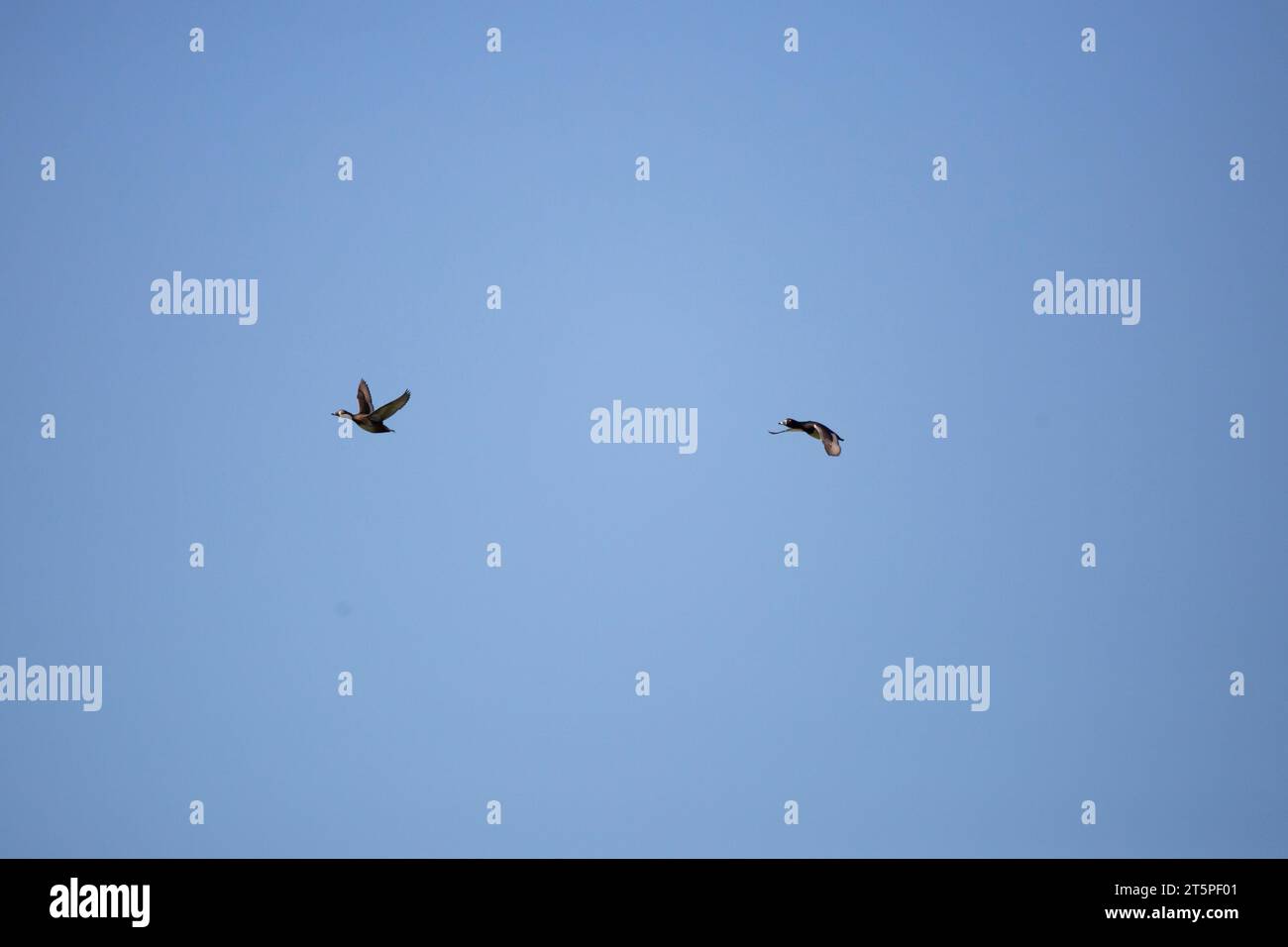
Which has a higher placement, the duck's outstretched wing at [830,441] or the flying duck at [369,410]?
the flying duck at [369,410]

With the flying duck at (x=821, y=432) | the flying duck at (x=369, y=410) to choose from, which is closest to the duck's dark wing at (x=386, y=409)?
Answer: the flying duck at (x=369, y=410)

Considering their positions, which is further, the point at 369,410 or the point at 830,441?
the point at 830,441

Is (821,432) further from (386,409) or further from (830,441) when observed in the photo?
(386,409)

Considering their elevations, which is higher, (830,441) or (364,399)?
(364,399)

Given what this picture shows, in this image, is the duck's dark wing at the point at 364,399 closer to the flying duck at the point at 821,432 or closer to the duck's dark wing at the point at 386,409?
the duck's dark wing at the point at 386,409

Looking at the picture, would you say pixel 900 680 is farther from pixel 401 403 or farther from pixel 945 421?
pixel 401 403

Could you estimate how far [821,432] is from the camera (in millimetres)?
8758

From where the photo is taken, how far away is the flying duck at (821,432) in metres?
8.70

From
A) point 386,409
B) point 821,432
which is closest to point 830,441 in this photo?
point 821,432

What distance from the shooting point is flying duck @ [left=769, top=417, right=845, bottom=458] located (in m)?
8.70

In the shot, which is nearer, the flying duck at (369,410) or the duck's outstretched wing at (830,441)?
the flying duck at (369,410)

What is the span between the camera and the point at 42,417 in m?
9.55
